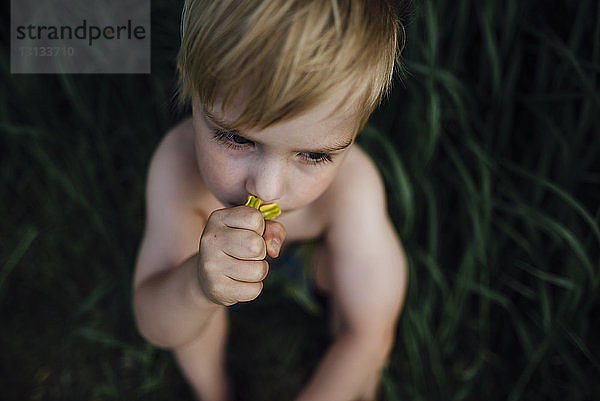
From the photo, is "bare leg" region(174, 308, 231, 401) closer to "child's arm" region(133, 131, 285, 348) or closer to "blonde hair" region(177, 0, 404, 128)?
"child's arm" region(133, 131, 285, 348)

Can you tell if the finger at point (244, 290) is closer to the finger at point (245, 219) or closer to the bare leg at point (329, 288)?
the finger at point (245, 219)

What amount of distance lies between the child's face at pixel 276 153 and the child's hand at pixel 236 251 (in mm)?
Result: 36

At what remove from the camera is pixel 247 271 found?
0.64 metres

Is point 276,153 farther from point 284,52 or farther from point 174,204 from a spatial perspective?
point 174,204

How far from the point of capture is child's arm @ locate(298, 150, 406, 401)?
0.89m

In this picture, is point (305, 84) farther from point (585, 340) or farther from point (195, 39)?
point (585, 340)

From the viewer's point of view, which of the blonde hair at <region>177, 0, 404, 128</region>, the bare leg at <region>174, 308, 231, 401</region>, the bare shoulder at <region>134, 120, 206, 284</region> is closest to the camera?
the blonde hair at <region>177, 0, 404, 128</region>

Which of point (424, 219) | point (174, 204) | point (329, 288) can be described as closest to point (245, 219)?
point (174, 204)

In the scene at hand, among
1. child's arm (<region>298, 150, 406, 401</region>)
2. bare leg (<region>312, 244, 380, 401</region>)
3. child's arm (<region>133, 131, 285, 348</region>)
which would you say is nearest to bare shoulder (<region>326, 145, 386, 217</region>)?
child's arm (<region>298, 150, 406, 401</region>)

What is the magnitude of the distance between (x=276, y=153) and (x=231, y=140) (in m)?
0.06

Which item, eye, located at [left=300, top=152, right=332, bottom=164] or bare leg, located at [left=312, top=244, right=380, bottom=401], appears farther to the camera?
bare leg, located at [left=312, top=244, right=380, bottom=401]

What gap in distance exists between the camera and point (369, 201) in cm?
89

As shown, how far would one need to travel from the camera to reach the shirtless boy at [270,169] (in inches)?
21.8

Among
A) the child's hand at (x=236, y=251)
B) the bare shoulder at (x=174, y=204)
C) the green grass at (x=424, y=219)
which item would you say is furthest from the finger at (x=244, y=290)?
the green grass at (x=424, y=219)
